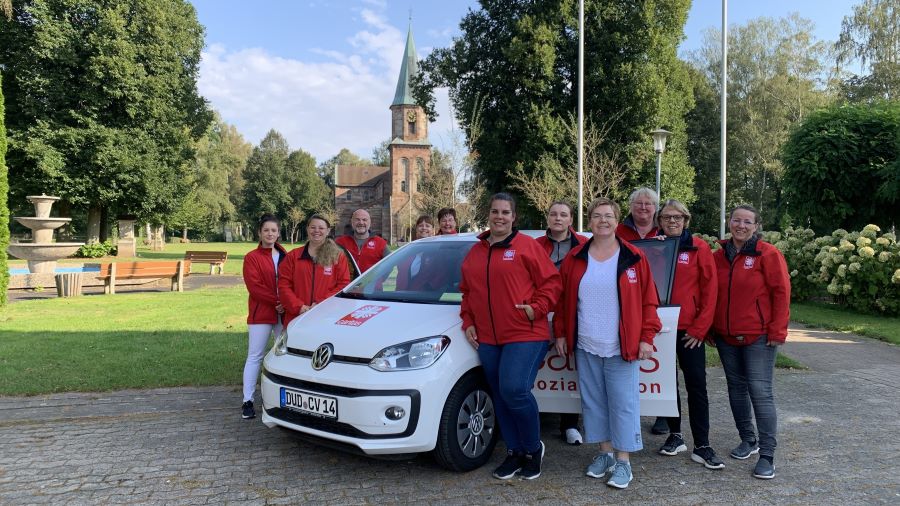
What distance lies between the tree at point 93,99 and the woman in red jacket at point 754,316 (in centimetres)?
3258

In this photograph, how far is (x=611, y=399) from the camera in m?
3.87

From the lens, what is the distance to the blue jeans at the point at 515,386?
3754 mm

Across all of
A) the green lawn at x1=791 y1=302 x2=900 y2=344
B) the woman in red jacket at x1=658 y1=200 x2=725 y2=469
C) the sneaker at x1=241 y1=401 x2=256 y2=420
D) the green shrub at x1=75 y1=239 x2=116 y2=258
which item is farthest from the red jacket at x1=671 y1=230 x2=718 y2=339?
the green shrub at x1=75 y1=239 x2=116 y2=258

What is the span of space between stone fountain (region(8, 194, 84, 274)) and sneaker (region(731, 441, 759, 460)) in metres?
16.6

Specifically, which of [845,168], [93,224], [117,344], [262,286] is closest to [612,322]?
[262,286]

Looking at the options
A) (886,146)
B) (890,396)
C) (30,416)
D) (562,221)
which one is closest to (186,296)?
(30,416)

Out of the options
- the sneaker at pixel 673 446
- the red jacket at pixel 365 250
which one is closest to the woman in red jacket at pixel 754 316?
the sneaker at pixel 673 446

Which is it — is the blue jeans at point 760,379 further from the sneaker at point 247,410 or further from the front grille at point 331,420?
the sneaker at point 247,410

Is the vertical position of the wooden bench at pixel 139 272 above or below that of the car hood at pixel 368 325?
below

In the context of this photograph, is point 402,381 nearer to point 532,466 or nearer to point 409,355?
point 409,355

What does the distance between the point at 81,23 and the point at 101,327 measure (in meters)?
28.0

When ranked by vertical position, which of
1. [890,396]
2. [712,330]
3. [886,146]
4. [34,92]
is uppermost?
[34,92]

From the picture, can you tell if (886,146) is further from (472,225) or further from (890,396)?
(472,225)

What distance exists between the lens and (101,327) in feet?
31.6
